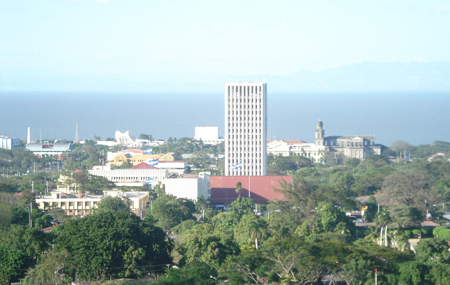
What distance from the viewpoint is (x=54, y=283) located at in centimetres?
3450

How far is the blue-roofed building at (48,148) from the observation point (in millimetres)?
114438

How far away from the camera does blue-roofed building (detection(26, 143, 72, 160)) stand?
114438 mm

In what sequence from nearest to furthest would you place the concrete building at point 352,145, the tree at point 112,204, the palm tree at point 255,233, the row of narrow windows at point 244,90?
the palm tree at point 255,233 < the tree at point 112,204 < the row of narrow windows at point 244,90 < the concrete building at point 352,145

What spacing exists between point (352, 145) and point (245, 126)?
4670cm

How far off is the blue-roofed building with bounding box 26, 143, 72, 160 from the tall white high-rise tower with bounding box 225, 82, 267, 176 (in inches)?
1738

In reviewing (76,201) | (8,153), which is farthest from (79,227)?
(8,153)

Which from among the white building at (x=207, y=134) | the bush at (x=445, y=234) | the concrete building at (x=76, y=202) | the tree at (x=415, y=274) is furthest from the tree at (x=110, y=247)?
the white building at (x=207, y=134)

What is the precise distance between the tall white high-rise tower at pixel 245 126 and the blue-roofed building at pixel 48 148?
145 feet

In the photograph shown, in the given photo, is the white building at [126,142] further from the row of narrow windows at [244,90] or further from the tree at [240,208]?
the tree at [240,208]

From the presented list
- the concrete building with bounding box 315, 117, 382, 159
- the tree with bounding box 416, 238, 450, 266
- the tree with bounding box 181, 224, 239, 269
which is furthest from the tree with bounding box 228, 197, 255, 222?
the concrete building with bounding box 315, 117, 382, 159

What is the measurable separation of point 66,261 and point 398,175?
33968 mm

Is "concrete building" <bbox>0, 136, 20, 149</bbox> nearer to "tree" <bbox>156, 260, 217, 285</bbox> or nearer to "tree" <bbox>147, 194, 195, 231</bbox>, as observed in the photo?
"tree" <bbox>147, 194, 195, 231</bbox>

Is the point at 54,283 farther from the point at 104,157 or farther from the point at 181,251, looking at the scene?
the point at 104,157

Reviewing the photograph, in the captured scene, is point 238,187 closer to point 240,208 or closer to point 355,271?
point 240,208
